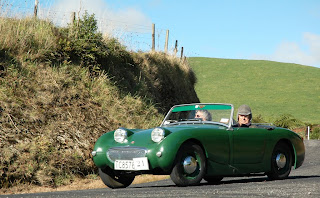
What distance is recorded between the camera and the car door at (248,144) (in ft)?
28.3

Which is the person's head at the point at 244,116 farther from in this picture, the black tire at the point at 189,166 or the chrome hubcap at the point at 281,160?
the black tire at the point at 189,166

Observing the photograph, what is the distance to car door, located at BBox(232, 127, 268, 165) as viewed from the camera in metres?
8.64

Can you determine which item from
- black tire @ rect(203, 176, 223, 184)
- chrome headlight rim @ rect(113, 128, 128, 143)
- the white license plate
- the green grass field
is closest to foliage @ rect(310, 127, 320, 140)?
the green grass field

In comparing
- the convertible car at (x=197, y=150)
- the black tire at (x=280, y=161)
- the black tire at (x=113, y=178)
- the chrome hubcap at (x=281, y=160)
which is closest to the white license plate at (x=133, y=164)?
the convertible car at (x=197, y=150)

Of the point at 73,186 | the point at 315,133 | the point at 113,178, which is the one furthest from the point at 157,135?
the point at 315,133

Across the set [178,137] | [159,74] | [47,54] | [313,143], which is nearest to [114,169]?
[178,137]

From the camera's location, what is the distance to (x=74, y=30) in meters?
16.6

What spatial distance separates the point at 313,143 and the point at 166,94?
348 inches

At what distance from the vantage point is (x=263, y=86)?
61.8 metres

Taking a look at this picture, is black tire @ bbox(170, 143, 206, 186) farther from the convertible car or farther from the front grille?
the front grille

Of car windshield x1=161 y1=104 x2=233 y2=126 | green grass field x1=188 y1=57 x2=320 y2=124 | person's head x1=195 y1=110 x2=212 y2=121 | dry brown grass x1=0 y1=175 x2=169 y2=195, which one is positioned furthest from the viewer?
green grass field x1=188 y1=57 x2=320 y2=124

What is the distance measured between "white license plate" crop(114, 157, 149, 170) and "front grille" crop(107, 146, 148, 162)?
0.06m

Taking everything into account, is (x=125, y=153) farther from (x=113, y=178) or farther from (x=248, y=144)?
(x=248, y=144)

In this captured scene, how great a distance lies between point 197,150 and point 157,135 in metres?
0.68
